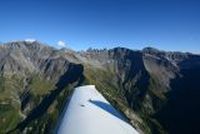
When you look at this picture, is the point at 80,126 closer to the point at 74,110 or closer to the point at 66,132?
the point at 66,132

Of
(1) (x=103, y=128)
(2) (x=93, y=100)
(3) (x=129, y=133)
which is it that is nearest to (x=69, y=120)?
(1) (x=103, y=128)

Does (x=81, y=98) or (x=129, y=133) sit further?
(x=81, y=98)

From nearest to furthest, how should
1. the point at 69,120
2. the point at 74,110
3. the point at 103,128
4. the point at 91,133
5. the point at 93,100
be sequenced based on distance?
the point at 91,133 → the point at 103,128 → the point at 69,120 → the point at 74,110 → the point at 93,100

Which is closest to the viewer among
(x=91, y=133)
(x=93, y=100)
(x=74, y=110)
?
(x=91, y=133)

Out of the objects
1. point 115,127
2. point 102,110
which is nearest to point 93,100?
point 102,110

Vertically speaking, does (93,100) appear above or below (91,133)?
below

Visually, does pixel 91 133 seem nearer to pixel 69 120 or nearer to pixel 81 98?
Answer: pixel 69 120

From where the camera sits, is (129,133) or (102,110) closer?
(129,133)

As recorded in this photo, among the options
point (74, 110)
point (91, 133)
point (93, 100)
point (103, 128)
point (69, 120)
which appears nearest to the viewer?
point (91, 133)
